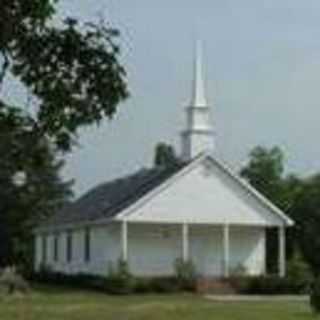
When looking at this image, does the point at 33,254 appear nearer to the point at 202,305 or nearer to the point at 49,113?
the point at 202,305

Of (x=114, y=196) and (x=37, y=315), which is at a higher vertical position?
(x=114, y=196)

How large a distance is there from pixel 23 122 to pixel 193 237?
49.6 metres

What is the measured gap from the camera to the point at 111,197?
6675 cm

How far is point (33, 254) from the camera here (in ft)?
275

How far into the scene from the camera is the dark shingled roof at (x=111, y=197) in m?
62.4

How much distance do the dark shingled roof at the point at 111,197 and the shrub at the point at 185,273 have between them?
3615 millimetres

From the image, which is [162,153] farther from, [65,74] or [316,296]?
[65,74]

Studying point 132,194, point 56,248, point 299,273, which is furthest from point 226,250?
point 56,248

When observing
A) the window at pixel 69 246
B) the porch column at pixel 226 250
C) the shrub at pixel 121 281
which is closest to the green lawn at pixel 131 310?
the shrub at pixel 121 281

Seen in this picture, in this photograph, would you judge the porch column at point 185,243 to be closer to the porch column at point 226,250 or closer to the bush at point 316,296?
the porch column at point 226,250

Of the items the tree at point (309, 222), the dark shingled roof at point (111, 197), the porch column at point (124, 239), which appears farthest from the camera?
the tree at point (309, 222)

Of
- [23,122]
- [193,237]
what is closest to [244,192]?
[193,237]

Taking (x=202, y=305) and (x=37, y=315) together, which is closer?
(x=37, y=315)

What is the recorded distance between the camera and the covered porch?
204ft
